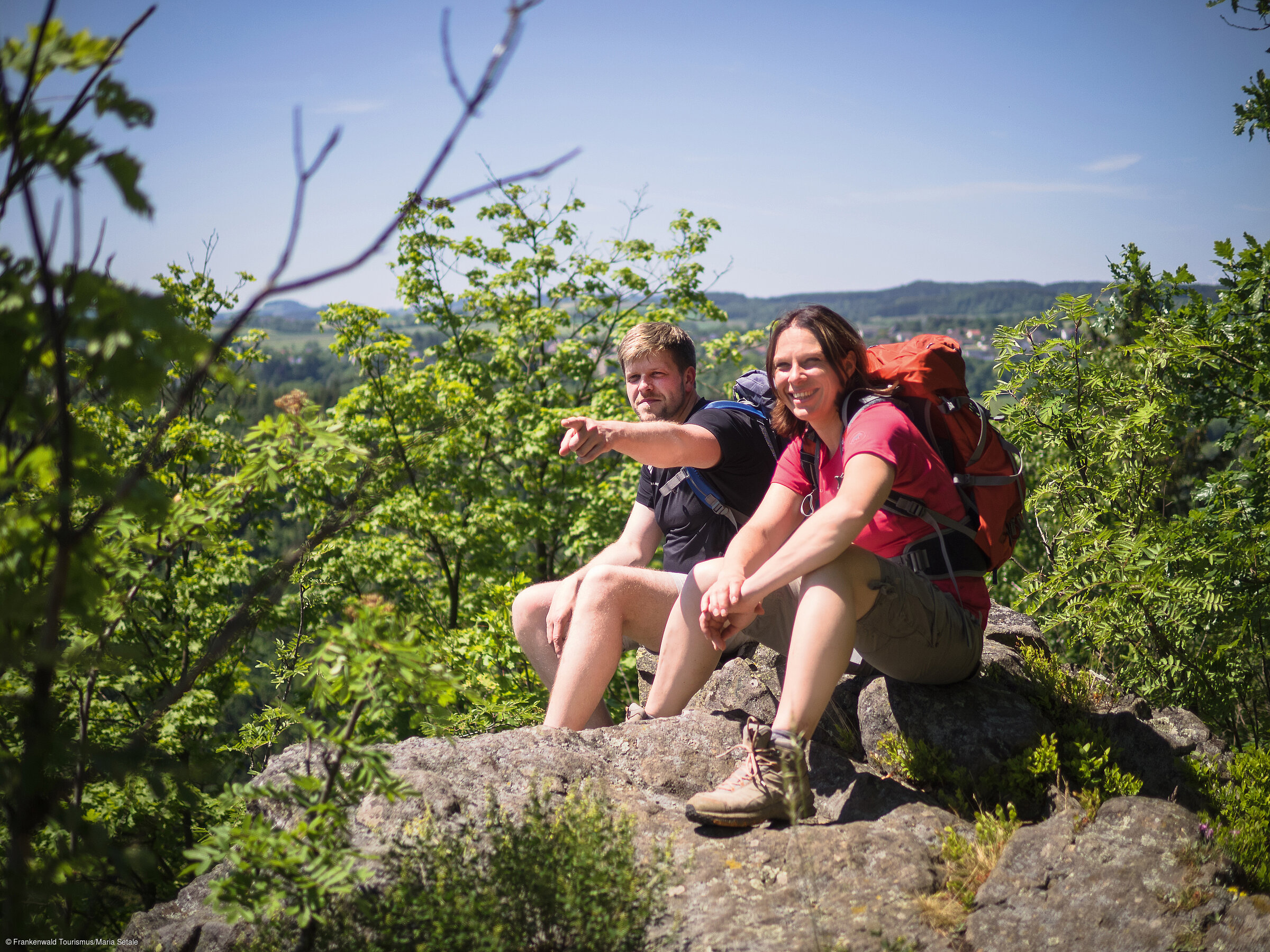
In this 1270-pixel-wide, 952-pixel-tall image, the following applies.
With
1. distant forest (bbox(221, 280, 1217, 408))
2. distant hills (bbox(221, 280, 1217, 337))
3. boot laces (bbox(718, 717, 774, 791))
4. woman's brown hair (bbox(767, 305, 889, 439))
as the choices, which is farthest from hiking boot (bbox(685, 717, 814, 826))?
distant hills (bbox(221, 280, 1217, 337))

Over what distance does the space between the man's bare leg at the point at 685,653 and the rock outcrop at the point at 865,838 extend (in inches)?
4.4

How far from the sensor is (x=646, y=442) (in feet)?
10.9

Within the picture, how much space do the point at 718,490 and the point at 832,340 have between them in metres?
0.94

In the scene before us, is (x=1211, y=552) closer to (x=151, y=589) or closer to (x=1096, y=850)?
(x=1096, y=850)

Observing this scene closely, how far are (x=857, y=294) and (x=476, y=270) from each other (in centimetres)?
16103

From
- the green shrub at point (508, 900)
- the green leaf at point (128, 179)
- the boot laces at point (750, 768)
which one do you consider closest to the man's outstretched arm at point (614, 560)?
the boot laces at point (750, 768)

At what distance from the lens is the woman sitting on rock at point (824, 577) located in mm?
2701

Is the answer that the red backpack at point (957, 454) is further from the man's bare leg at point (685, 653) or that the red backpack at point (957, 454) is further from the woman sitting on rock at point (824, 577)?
the man's bare leg at point (685, 653)

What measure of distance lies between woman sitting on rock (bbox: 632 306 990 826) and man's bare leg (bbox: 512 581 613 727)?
1.92 ft

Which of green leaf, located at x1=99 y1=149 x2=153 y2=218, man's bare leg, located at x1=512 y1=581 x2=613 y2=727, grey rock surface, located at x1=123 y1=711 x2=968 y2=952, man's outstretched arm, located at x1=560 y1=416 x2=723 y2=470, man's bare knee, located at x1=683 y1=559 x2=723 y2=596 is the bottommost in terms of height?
grey rock surface, located at x1=123 y1=711 x2=968 y2=952

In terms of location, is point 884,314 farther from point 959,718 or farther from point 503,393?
point 959,718

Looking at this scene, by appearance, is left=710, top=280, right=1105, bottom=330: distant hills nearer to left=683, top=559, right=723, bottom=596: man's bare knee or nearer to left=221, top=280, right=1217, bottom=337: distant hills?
left=221, top=280, right=1217, bottom=337: distant hills

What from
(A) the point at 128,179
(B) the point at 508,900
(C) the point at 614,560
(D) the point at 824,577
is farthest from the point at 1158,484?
(A) the point at 128,179

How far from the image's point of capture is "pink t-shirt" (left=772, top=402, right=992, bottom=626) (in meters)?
2.89
